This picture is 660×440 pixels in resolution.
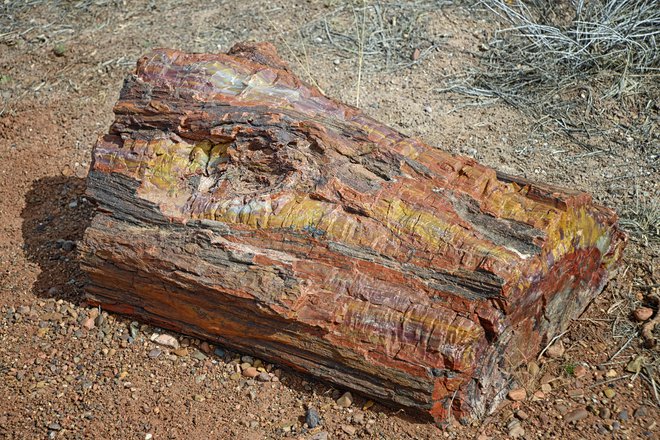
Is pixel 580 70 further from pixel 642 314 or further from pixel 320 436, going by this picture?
pixel 320 436

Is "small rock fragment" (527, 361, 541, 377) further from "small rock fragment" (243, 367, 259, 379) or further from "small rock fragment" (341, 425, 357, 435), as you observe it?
"small rock fragment" (243, 367, 259, 379)

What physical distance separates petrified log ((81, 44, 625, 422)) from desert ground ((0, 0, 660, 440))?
0.17 meters

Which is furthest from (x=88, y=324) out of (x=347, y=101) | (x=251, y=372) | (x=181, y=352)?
(x=347, y=101)

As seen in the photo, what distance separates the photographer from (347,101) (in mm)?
5582

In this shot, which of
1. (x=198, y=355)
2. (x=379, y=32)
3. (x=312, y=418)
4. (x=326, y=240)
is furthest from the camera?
(x=379, y=32)

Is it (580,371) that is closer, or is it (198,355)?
(580,371)

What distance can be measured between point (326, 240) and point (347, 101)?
2.59 metres

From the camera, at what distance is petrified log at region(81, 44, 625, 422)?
9.97ft

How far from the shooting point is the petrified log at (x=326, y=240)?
3.04 meters

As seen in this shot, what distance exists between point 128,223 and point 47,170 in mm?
1983

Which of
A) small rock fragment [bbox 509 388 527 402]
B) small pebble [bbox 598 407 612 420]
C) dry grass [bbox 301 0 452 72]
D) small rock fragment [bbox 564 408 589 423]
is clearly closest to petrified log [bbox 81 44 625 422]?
small rock fragment [bbox 509 388 527 402]

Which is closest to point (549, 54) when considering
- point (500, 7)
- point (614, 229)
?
point (500, 7)

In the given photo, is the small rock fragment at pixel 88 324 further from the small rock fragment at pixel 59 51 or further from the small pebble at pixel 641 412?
the small rock fragment at pixel 59 51

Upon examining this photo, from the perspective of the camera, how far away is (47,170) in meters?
5.23
